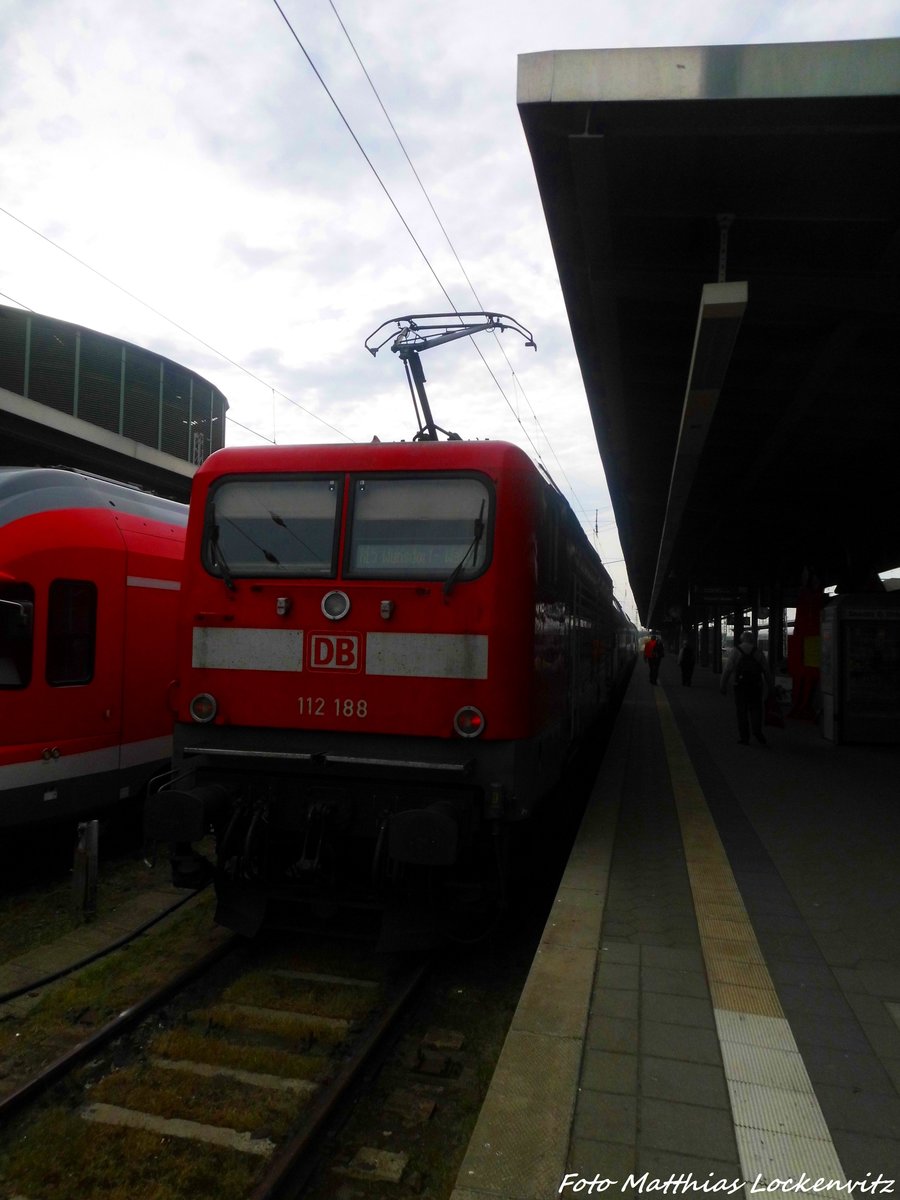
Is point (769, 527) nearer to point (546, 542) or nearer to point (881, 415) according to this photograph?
point (881, 415)

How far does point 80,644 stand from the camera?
282 inches

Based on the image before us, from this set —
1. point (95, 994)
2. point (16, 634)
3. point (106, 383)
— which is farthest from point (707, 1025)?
point (106, 383)

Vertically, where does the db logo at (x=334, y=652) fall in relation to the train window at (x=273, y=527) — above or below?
below

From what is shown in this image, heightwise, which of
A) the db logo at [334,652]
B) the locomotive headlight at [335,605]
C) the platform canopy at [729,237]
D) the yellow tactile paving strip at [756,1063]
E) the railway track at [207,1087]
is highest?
the platform canopy at [729,237]

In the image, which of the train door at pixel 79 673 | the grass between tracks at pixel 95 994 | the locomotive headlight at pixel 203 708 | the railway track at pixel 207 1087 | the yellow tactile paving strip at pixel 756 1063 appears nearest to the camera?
the yellow tactile paving strip at pixel 756 1063

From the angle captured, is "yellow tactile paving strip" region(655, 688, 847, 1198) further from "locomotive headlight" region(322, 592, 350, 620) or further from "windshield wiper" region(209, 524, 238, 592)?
"windshield wiper" region(209, 524, 238, 592)

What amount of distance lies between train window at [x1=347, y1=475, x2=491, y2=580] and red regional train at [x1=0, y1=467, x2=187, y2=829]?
2.78 m

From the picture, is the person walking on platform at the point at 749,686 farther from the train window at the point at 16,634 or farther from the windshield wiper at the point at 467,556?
the train window at the point at 16,634

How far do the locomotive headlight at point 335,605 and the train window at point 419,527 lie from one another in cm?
15

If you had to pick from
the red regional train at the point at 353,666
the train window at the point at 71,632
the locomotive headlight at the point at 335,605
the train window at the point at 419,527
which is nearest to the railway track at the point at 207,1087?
the red regional train at the point at 353,666

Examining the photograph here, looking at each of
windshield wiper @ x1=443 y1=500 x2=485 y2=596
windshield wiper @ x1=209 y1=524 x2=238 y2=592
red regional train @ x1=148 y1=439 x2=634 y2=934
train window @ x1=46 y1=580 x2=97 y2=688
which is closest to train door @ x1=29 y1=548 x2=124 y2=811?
train window @ x1=46 y1=580 x2=97 y2=688

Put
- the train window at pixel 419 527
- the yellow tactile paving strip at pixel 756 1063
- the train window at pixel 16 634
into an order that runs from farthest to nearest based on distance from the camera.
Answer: the train window at pixel 16 634
the train window at pixel 419 527
the yellow tactile paving strip at pixel 756 1063

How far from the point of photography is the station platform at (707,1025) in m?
2.74

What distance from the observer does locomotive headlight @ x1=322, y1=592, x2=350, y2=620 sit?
5.27 m
